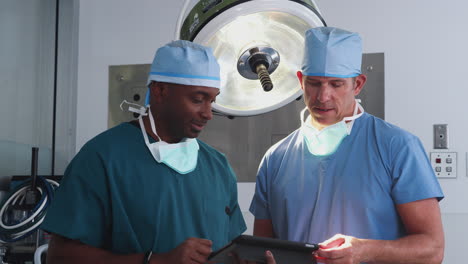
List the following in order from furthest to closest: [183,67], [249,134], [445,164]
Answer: [249,134] < [445,164] < [183,67]

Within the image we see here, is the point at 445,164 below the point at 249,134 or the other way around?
below

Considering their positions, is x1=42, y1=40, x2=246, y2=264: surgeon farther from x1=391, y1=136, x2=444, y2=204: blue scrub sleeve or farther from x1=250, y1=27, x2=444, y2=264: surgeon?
x1=391, y1=136, x2=444, y2=204: blue scrub sleeve

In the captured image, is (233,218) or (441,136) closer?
(233,218)

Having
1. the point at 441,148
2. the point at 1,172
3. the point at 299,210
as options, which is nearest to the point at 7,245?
the point at 1,172

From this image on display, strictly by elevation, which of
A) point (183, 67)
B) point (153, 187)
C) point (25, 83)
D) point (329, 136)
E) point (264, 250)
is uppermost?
point (25, 83)

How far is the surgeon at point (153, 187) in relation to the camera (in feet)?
4.02

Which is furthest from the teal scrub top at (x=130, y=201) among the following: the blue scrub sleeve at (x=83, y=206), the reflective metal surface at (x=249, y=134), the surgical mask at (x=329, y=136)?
the reflective metal surface at (x=249, y=134)

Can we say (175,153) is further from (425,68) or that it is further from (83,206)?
(425,68)

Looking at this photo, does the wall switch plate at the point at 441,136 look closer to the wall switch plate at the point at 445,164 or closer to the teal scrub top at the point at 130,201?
the wall switch plate at the point at 445,164

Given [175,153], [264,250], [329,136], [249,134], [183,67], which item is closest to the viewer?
[264,250]

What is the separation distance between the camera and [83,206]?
4.09ft

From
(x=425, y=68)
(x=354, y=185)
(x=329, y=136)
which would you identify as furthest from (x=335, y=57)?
(x=425, y=68)

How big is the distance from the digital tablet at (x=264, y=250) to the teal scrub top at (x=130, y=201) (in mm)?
214

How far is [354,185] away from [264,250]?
1.34 feet
